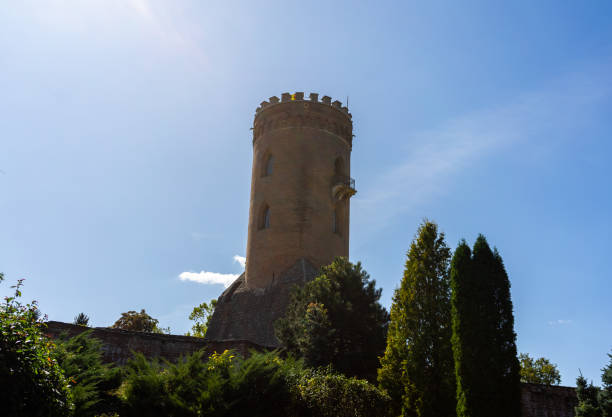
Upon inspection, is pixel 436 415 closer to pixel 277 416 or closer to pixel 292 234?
pixel 277 416

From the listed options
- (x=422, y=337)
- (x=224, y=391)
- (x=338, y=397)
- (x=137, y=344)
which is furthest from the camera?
(x=137, y=344)

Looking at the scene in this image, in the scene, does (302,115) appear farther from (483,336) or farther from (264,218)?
(483,336)

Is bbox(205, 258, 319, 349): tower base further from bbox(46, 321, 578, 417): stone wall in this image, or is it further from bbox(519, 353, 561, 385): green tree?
bbox(519, 353, 561, 385): green tree

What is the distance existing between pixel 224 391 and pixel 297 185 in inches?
626

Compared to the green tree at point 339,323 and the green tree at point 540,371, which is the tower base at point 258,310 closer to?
the green tree at point 339,323

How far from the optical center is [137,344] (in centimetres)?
1636

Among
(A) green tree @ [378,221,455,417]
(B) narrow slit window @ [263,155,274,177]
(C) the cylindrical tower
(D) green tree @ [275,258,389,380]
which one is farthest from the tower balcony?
(A) green tree @ [378,221,455,417]

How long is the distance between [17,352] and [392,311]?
30.6 feet

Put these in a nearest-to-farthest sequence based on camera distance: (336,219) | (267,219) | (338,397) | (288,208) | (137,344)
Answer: (338,397), (137,344), (288,208), (267,219), (336,219)

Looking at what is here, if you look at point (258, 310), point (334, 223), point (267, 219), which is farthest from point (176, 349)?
point (334, 223)

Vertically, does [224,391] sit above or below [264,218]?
below

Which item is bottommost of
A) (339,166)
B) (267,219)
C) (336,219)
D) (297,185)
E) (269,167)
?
(267,219)

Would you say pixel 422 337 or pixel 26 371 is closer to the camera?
pixel 26 371

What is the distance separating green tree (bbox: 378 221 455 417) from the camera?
38.4 feet
